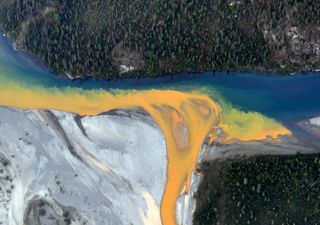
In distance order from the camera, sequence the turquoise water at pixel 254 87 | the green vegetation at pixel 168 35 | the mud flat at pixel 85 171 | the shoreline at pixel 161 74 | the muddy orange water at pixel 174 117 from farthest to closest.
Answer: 1. the shoreline at pixel 161 74
2. the turquoise water at pixel 254 87
3. the muddy orange water at pixel 174 117
4. the mud flat at pixel 85 171
5. the green vegetation at pixel 168 35

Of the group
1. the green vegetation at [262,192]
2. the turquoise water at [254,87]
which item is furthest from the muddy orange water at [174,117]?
the green vegetation at [262,192]

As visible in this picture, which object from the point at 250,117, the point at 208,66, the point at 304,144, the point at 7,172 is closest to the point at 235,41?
the point at 208,66

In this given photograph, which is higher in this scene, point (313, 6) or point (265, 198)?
point (313, 6)

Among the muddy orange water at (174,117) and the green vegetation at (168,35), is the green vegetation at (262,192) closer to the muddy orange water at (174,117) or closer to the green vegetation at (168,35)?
the muddy orange water at (174,117)

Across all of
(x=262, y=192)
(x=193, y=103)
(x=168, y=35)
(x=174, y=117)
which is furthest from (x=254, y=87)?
(x=262, y=192)

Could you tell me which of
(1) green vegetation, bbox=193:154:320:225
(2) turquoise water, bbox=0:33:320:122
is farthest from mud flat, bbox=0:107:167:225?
(1) green vegetation, bbox=193:154:320:225

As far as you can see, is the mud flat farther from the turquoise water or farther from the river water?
the turquoise water

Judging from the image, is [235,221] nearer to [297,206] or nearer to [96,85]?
[297,206]
